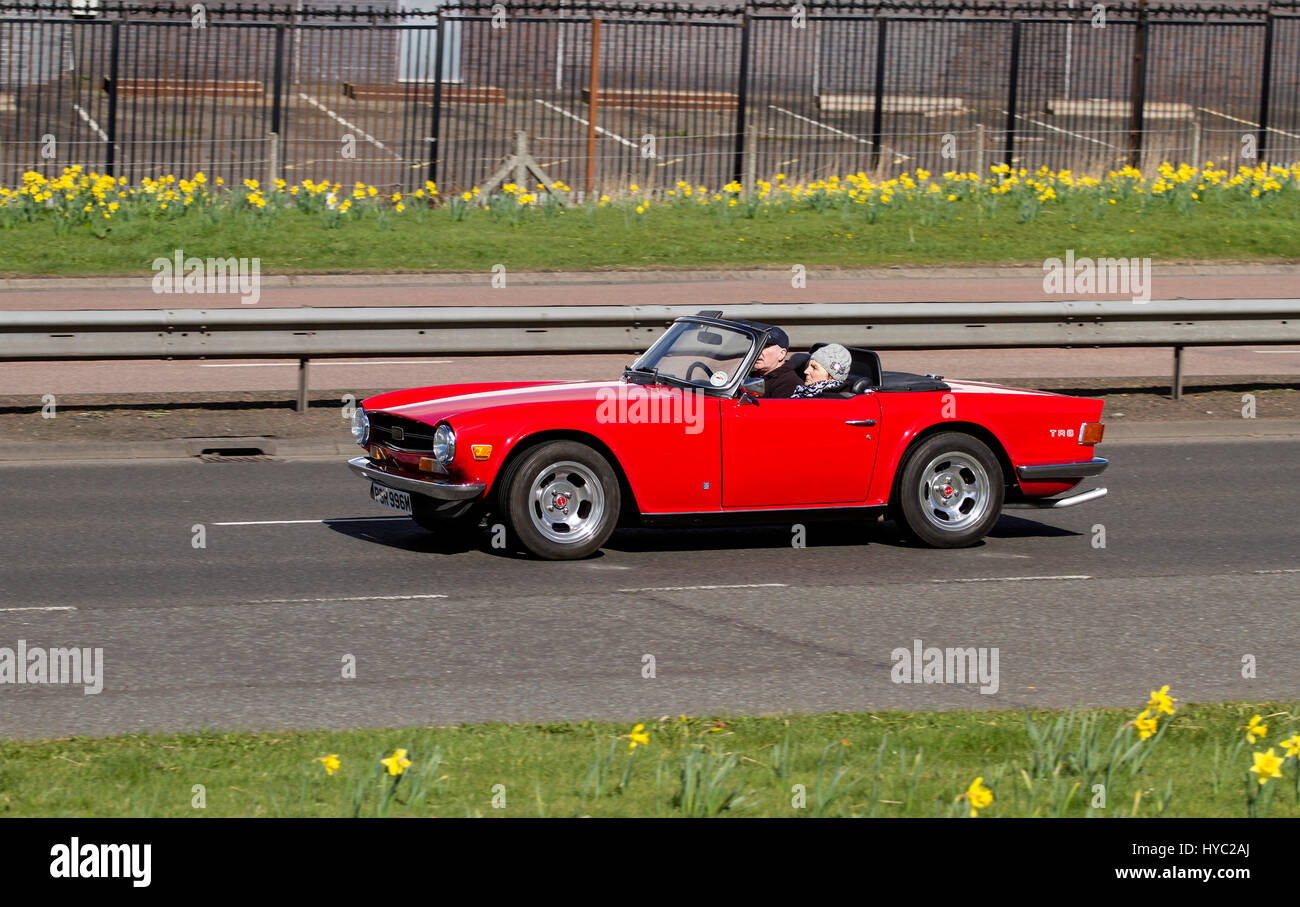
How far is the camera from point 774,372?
10.5 metres

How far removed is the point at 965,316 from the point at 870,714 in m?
9.85

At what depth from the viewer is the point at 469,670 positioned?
777cm

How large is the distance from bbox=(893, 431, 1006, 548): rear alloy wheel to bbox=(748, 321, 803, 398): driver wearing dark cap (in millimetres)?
899

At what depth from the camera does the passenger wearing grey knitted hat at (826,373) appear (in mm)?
10578

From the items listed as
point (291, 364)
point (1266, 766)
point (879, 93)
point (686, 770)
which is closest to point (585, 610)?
point (686, 770)

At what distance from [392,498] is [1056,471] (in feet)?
13.7

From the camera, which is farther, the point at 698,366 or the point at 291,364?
the point at 291,364

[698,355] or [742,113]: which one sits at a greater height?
[742,113]

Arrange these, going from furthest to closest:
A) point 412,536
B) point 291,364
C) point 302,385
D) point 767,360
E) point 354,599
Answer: point 291,364 < point 302,385 < point 412,536 < point 767,360 < point 354,599

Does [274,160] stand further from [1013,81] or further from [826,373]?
[826,373]

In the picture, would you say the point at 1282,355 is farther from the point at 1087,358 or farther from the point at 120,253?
the point at 120,253

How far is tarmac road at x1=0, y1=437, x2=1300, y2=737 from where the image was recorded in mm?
7383

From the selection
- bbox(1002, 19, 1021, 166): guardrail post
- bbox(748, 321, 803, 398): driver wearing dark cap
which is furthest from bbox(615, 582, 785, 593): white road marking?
bbox(1002, 19, 1021, 166): guardrail post
